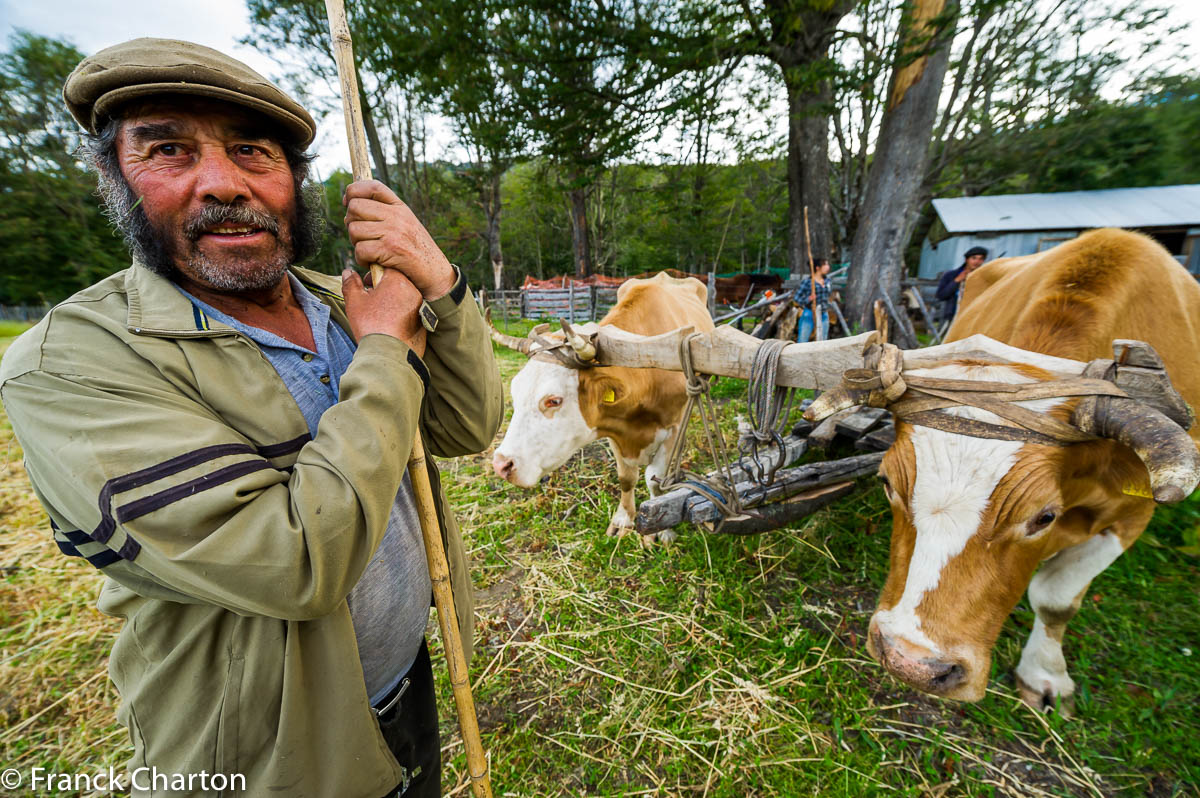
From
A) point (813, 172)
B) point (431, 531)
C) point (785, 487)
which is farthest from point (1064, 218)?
point (431, 531)

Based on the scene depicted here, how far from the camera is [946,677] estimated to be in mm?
1557

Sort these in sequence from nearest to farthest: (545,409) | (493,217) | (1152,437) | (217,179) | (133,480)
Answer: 1. (133,480)
2. (217,179)
3. (1152,437)
4. (545,409)
5. (493,217)

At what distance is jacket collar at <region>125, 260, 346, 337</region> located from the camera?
105 centimetres

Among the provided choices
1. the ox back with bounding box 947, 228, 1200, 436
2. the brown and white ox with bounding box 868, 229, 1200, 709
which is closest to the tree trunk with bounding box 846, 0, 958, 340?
the ox back with bounding box 947, 228, 1200, 436

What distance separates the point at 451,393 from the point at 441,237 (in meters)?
31.3

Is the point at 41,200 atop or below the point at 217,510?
atop

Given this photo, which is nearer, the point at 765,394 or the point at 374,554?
the point at 374,554

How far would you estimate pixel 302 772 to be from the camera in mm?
1138

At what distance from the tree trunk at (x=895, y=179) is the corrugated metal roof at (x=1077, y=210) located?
551 inches

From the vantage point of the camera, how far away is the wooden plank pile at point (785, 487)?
107 inches

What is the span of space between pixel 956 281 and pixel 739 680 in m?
10.3

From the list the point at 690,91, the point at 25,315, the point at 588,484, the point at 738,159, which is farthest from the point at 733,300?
the point at 25,315

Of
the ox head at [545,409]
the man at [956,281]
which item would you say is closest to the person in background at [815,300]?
the man at [956,281]

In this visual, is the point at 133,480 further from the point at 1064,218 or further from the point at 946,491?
the point at 1064,218
